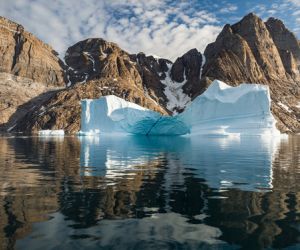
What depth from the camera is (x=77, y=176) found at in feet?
65.3

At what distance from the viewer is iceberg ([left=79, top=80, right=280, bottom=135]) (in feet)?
250

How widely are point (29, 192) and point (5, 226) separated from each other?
16.8 feet

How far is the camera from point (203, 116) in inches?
3246

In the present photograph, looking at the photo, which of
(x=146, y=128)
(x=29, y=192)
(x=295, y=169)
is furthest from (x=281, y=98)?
(x=29, y=192)

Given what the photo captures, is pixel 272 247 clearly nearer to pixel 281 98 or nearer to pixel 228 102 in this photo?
pixel 228 102

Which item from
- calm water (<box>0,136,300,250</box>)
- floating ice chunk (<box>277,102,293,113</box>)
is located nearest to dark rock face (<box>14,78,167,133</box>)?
floating ice chunk (<box>277,102,293,113</box>)

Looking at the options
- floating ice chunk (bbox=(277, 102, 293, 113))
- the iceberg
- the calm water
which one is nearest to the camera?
the calm water

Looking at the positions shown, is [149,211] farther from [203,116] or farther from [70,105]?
[70,105]

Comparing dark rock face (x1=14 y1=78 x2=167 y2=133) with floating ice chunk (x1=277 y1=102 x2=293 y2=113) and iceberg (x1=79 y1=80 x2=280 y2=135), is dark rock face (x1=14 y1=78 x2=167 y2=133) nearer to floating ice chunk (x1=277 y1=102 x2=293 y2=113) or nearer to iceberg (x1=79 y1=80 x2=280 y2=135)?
iceberg (x1=79 y1=80 x2=280 y2=135)

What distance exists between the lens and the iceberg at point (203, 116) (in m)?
76.2

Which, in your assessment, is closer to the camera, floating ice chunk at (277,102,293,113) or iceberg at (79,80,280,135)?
iceberg at (79,80,280,135)

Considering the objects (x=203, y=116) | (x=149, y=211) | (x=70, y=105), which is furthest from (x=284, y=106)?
(x=149, y=211)

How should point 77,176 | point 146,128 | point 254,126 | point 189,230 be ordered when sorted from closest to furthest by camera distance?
point 189,230
point 77,176
point 254,126
point 146,128

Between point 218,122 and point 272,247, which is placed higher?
point 218,122
